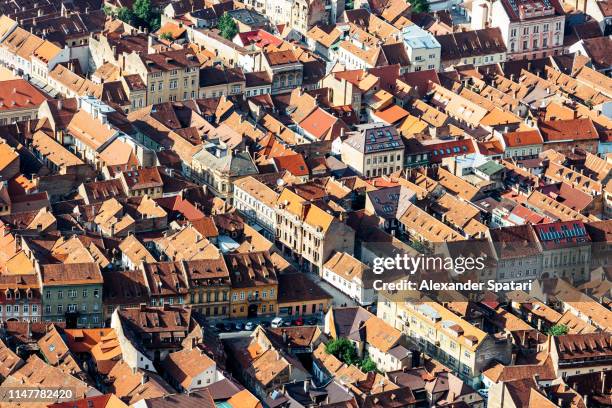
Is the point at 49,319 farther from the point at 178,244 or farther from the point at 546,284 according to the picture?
the point at 546,284

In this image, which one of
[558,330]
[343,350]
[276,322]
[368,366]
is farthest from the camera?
[276,322]

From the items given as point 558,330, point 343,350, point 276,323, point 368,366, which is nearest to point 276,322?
point 276,323

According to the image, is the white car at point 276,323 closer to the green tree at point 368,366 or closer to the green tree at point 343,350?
the green tree at point 343,350

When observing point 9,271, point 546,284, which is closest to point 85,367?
point 9,271

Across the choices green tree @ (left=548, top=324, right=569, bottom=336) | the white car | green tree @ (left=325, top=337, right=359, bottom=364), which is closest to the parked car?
the white car

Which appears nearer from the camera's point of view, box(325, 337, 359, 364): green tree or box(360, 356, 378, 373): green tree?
box(360, 356, 378, 373): green tree

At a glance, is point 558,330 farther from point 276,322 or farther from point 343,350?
point 276,322

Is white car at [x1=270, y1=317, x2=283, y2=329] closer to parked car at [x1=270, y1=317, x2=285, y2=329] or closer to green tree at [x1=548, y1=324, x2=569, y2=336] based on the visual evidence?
parked car at [x1=270, y1=317, x2=285, y2=329]

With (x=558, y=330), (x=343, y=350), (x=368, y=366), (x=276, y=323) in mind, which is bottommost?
(x=276, y=323)
